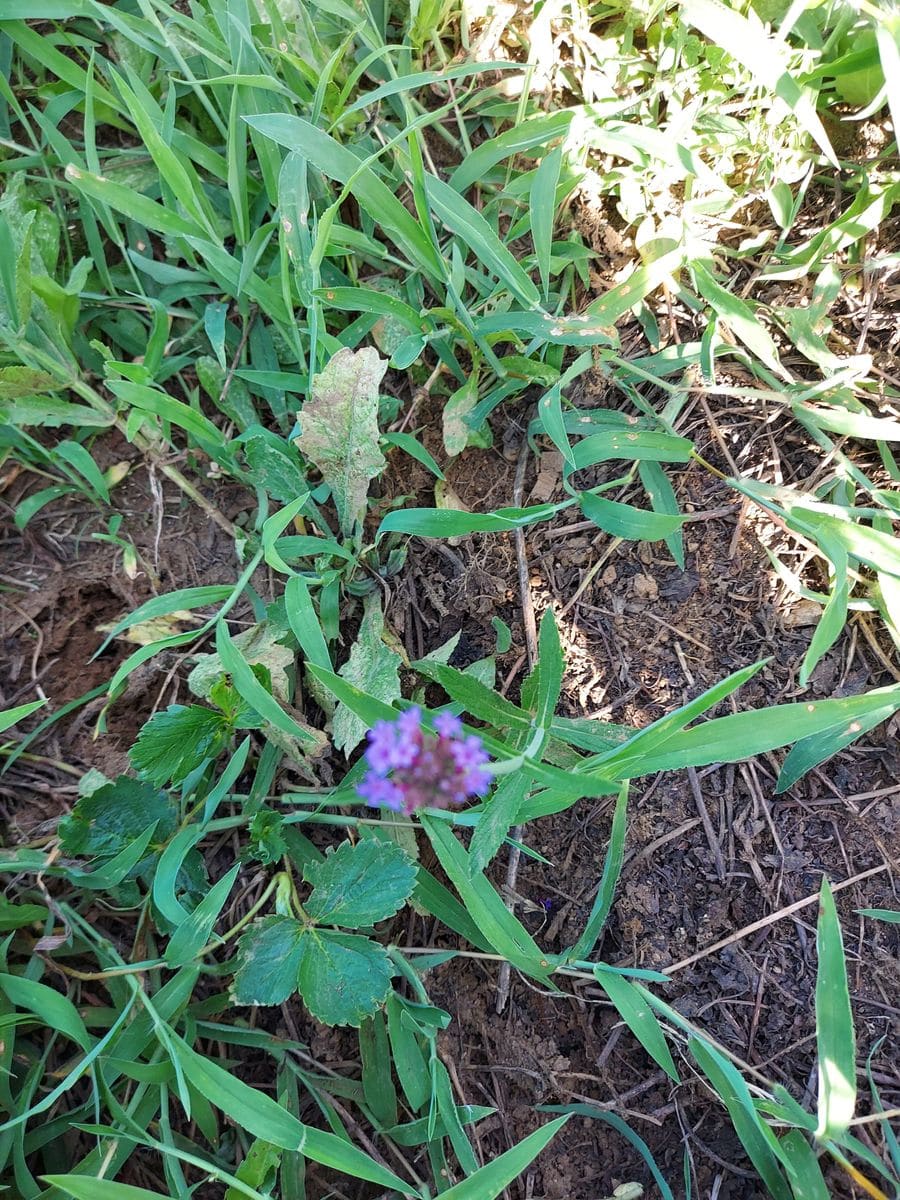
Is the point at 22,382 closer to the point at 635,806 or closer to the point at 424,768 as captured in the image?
the point at 424,768

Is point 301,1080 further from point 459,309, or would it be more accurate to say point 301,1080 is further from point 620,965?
point 459,309

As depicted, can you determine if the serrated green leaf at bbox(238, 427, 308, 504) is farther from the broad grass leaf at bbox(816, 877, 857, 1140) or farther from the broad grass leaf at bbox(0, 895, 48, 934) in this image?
the broad grass leaf at bbox(816, 877, 857, 1140)

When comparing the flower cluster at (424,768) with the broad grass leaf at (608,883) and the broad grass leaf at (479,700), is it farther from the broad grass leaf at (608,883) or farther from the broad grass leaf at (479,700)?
the broad grass leaf at (608,883)

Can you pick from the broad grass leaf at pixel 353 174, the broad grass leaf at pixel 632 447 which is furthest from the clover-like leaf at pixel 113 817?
the broad grass leaf at pixel 353 174

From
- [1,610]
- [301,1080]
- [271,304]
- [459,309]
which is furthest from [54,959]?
[459,309]

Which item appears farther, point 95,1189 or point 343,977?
point 343,977

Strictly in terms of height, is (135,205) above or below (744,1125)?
above

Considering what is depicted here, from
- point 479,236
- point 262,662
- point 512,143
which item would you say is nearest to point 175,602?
point 262,662
